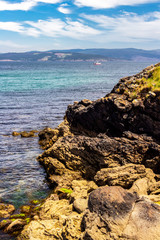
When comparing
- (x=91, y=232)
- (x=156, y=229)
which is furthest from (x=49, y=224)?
(x=156, y=229)

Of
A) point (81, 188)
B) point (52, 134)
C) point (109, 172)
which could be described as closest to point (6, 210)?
point (81, 188)

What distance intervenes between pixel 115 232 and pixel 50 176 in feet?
38.3

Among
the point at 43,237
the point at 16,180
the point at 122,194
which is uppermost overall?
the point at 122,194

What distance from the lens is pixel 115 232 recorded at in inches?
379

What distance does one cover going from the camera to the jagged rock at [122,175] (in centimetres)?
1524

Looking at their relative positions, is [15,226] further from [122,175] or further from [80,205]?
[122,175]

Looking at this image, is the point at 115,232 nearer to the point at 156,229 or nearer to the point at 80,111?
the point at 156,229

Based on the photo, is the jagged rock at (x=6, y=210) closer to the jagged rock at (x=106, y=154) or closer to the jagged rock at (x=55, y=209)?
the jagged rock at (x=55, y=209)

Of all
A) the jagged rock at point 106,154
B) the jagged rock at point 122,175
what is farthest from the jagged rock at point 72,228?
the jagged rock at point 106,154

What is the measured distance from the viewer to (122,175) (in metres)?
15.5

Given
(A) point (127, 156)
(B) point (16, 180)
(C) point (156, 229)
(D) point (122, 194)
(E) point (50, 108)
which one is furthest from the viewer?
(E) point (50, 108)

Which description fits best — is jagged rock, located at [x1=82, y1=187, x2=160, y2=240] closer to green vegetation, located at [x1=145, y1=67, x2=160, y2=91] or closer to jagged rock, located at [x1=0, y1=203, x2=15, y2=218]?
jagged rock, located at [x1=0, y1=203, x2=15, y2=218]

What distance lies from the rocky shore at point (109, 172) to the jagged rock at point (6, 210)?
4.25ft

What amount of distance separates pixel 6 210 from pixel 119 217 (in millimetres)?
8976
